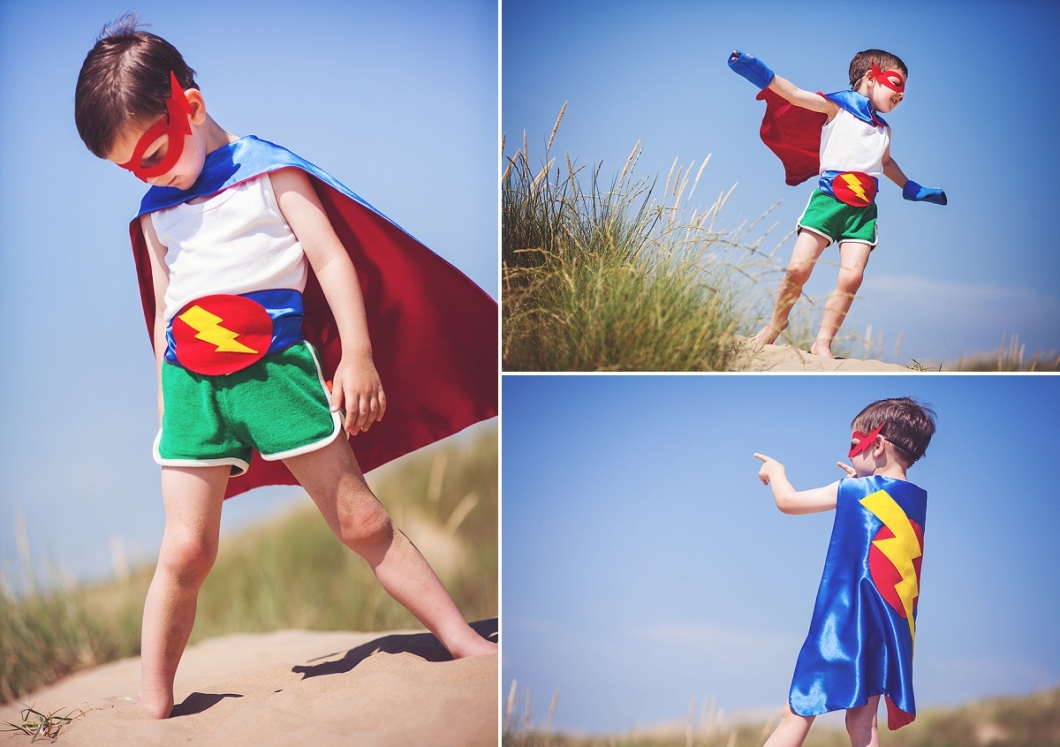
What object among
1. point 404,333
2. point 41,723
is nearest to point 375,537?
point 404,333

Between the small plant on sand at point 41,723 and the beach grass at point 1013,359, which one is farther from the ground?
the beach grass at point 1013,359

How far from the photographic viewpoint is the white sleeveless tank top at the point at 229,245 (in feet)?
6.99

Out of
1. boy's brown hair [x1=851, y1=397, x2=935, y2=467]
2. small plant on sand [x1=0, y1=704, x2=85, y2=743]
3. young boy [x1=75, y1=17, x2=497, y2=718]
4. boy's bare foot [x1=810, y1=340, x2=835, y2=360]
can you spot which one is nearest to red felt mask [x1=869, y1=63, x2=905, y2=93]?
boy's bare foot [x1=810, y1=340, x2=835, y2=360]

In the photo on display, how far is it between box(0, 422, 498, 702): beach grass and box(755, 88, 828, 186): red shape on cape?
102 cm

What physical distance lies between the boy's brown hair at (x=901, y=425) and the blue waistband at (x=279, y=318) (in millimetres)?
1439

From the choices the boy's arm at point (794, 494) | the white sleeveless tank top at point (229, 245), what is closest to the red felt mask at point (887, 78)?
the boy's arm at point (794, 494)

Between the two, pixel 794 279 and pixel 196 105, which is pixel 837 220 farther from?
pixel 196 105

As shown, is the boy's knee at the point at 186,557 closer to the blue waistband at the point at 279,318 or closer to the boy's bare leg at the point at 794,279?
the blue waistband at the point at 279,318

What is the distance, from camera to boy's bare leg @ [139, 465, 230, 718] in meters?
2.13

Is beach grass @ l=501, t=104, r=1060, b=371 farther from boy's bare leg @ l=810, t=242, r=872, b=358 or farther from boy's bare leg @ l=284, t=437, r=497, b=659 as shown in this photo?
boy's bare leg @ l=284, t=437, r=497, b=659

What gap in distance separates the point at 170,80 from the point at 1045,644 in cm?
260

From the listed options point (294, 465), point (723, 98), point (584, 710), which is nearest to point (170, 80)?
point (294, 465)

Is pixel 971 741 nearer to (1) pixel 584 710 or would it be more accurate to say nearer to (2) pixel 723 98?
(1) pixel 584 710

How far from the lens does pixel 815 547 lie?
2561mm
